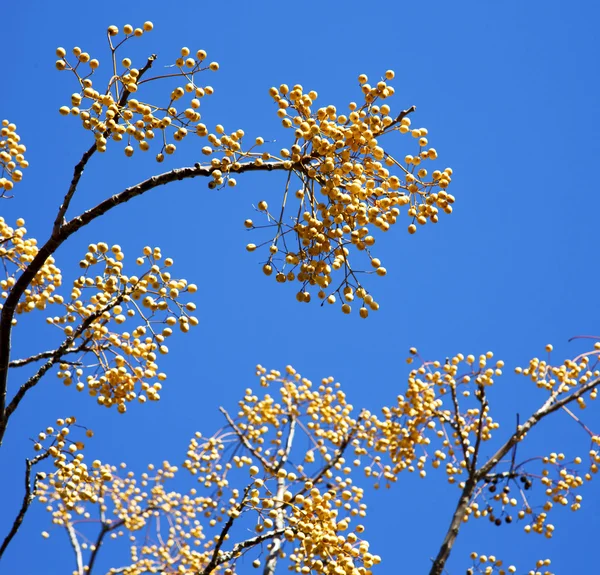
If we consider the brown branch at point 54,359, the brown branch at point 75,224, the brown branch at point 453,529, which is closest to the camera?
the brown branch at point 75,224

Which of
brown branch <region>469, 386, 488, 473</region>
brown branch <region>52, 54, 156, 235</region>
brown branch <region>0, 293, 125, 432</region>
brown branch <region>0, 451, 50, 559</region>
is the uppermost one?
brown branch <region>469, 386, 488, 473</region>

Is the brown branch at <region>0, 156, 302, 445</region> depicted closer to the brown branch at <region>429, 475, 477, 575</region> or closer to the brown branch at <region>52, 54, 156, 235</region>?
the brown branch at <region>52, 54, 156, 235</region>

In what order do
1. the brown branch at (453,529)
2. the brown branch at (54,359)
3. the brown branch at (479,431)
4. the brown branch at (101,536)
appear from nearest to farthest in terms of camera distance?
the brown branch at (54,359)
the brown branch at (453,529)
the brown branch at (479,431)
the brown branch at (101,536)

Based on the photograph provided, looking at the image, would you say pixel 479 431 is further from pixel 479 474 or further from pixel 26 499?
pixel 26 499

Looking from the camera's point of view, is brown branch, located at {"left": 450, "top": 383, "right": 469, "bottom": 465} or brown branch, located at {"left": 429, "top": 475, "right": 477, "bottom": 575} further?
Answer: brown branch, located at {"left": 450, "top": 383, "right": 469, "bottom": 465}

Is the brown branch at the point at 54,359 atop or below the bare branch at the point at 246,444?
below

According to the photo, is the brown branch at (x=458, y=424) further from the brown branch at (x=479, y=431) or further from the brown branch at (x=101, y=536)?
the brown branch at (x=101, y=536)

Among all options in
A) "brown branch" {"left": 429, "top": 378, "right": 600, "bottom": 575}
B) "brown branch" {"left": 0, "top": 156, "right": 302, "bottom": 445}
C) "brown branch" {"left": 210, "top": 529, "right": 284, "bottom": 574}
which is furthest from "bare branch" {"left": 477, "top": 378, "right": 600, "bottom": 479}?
"brown branch" {"left": 0, "top": 156, "right": 302, "bottom": 445}

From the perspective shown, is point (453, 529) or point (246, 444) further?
point (246, 444)

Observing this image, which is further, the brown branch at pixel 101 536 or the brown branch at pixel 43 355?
the brown branch at pixel 101 536

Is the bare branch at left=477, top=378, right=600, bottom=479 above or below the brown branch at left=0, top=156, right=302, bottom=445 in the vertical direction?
above

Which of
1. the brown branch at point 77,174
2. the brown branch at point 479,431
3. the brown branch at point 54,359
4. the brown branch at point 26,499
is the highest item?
the brown branch at point 479,431

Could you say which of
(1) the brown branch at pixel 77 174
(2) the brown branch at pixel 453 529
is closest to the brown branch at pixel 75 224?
(1) the brown branch at pixel 77 174

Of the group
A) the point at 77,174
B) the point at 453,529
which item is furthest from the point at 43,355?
the point at 453,529
